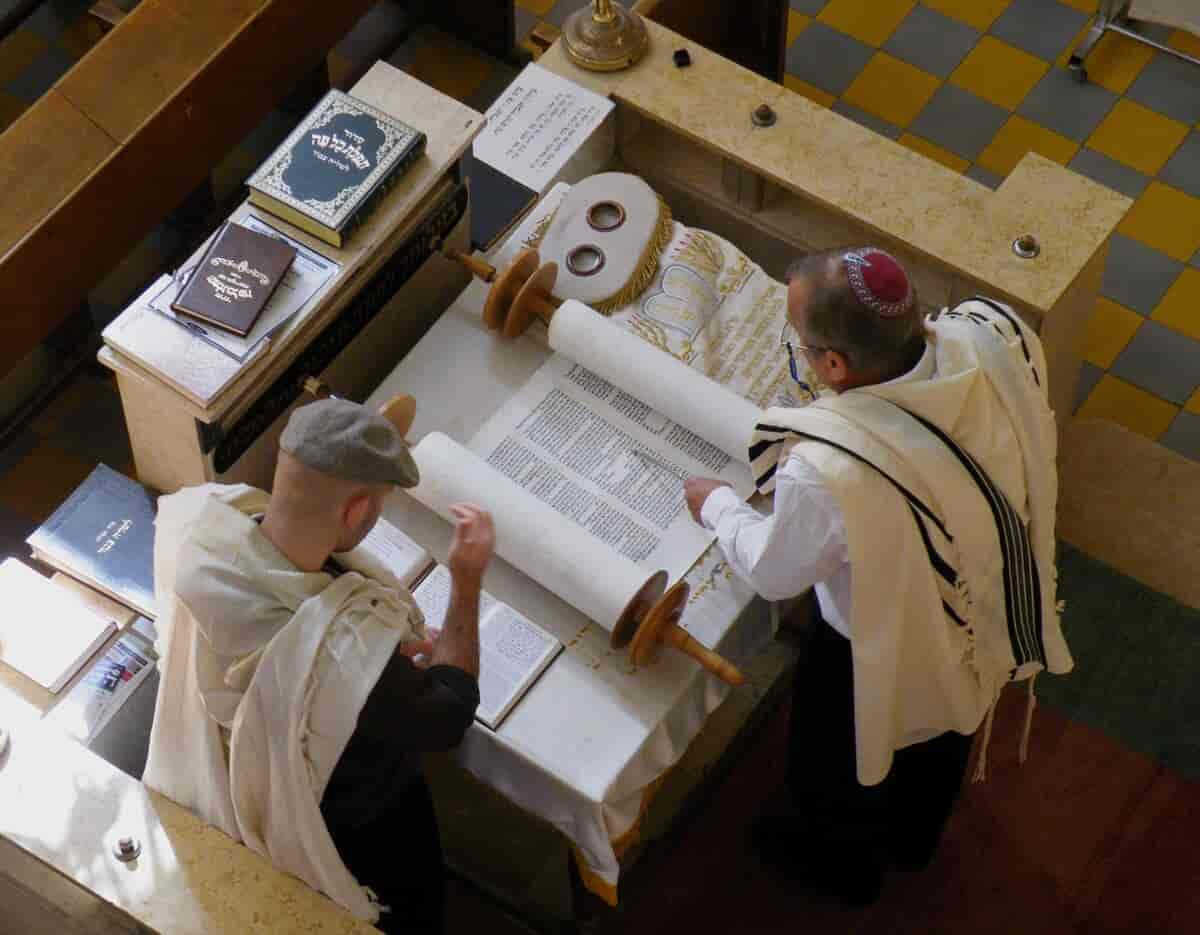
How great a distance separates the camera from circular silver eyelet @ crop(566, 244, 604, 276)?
151 inches

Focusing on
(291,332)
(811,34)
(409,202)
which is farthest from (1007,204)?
(811,34)

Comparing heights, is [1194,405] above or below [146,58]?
above

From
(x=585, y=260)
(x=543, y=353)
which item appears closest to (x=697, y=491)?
(x=543, y=353)

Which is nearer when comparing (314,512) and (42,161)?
(314,512)

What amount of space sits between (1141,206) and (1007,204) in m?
1.63

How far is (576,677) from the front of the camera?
3359 millimetres

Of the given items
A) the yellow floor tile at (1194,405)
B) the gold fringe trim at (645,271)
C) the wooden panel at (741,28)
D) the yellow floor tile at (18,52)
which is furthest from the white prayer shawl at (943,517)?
the yellow floor tile at (18,52)

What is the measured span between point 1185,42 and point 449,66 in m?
2.38

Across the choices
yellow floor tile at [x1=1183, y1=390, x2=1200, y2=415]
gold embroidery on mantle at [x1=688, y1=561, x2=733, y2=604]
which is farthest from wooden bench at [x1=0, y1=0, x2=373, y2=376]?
yellow floor tile at [x1=1183, y1=390, x2=1200, y2=415]

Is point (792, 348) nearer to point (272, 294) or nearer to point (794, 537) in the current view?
point (794, 537)

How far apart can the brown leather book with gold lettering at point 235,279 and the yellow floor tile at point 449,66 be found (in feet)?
7.38

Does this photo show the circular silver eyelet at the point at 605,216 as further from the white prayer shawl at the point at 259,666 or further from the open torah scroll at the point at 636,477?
the white prayer shawl at the point at 259,666

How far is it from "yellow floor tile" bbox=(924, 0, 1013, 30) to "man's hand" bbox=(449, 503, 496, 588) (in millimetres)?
3292

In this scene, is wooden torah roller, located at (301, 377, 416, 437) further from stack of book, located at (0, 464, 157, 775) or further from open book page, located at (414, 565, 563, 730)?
stack of book, located at (0, 464, 157, 775)
